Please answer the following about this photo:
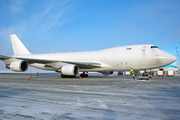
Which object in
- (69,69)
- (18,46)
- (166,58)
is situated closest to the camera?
(166,58)

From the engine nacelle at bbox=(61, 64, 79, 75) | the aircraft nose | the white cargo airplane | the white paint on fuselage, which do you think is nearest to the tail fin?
the white cargo airplane

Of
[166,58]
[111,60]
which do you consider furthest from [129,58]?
[166,58]

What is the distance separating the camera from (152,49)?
15.4 m

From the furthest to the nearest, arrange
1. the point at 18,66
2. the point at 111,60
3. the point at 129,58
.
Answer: the point at 111,60 < the point at 18,66 < the point at 129,58

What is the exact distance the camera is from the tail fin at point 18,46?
24594 mm

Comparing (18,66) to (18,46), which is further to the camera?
(18,46)

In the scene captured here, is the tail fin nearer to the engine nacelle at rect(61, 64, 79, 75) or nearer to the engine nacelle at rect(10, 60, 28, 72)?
the engine nacelle at rect(10, 60, 28, 72)

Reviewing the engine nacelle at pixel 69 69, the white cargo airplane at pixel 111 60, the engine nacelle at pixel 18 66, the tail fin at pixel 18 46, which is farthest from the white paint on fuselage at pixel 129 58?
the tail fin at pixel 18 46

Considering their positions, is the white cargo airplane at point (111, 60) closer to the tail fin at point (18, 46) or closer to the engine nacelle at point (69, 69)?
the engine nacelle at point (69, 69)

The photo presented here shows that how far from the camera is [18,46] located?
25.0m

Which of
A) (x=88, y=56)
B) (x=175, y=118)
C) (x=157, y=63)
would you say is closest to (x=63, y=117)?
(x=175, y=118)

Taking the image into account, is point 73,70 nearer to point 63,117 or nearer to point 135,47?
point 135,47

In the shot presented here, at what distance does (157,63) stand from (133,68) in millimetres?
2662

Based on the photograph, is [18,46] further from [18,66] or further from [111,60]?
[111,60]
